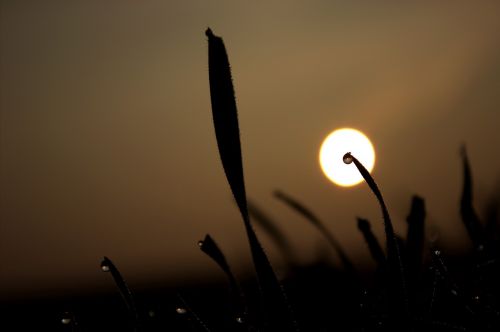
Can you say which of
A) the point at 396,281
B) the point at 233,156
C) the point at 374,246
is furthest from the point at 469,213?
the point at 233,156

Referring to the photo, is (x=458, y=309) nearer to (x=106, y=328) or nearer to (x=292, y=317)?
(x=292, y=317)

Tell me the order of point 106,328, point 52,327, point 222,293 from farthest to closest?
point 222,293 → point 52,327 → point 106,328

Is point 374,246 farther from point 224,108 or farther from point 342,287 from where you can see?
point 224,108

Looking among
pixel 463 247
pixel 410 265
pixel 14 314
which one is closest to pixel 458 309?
pixel 410 265

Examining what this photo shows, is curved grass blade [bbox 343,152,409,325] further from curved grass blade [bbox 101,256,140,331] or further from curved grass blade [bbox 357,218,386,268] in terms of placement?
curved grass blade [bbox 101,256,140,331]

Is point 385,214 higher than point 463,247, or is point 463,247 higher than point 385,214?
point 463,247

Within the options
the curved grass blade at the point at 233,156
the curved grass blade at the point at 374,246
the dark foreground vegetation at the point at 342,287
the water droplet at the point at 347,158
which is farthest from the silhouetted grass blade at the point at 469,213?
the curved grass blade at the point at 233,156
